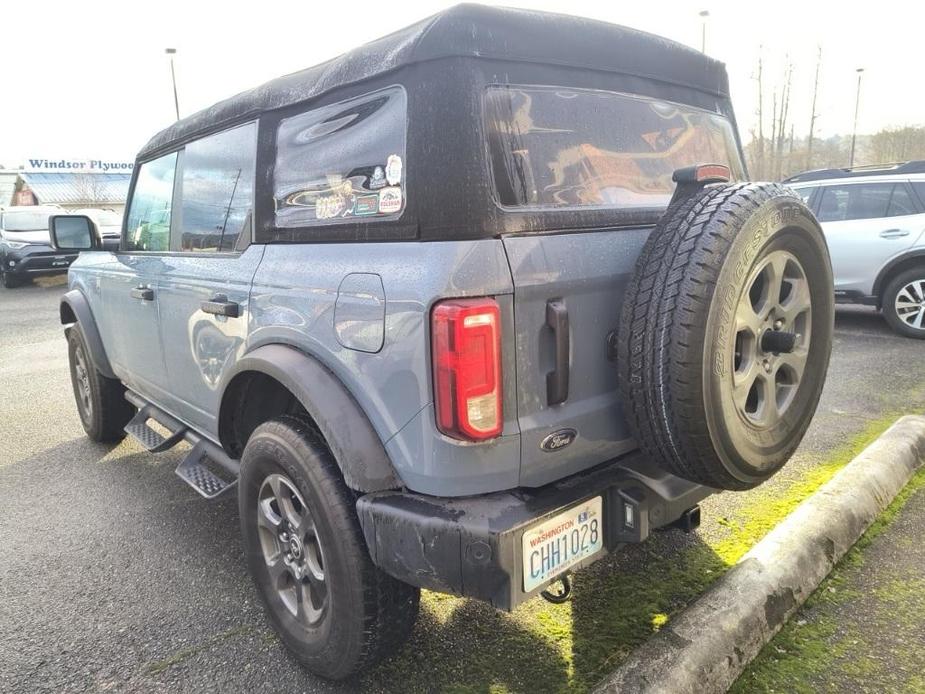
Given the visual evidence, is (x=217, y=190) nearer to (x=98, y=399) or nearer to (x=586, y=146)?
(x=586, y=146)

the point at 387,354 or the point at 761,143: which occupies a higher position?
the point at 761,143

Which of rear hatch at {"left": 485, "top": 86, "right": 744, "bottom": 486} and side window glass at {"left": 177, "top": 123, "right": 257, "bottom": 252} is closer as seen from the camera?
rear hatch at {"left": 485, "top": 86, "right": 744, "bottom": 486}

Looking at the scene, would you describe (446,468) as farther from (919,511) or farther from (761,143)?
(761,143)

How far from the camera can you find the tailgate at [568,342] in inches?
72.8

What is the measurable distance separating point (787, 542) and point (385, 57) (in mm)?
2286

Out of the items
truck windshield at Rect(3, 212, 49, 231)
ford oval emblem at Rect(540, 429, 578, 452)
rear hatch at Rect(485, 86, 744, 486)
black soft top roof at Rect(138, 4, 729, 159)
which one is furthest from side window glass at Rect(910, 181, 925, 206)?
truck windshield at Rect(3, 212, 49, 231)

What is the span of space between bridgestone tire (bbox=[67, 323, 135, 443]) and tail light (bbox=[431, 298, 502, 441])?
3.51 meters

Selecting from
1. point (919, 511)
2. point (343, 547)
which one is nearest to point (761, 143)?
point (919, 511)

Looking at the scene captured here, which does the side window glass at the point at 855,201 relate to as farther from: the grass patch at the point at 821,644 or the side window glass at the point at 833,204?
the grass patch at the point at 821,644

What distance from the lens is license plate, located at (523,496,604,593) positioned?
1.79 metres

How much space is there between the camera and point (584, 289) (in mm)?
1957

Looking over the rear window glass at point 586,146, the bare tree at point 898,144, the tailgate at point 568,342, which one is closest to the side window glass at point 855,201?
the rear window glass at point 586,146

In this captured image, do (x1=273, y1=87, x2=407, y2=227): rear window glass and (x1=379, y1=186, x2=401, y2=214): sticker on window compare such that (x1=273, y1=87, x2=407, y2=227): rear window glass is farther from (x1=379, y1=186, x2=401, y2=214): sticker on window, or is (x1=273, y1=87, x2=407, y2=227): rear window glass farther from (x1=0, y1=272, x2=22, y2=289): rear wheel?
(x1=0, y1=272, x2=22, y2=289): rear wheel

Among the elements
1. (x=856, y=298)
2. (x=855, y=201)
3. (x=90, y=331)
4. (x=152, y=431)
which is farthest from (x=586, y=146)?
(x=855, y=201)
